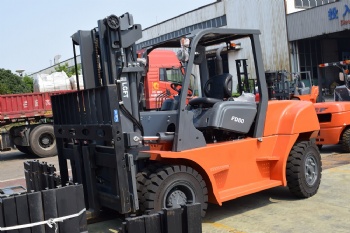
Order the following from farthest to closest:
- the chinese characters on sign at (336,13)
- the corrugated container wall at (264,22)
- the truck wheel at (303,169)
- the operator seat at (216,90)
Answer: the corrugated container wall at (264,22), the chinese characters on sign at (336,13), the truck wheel at (303,169), the operator seat at (216,90)

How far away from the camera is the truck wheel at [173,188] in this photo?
474 cm

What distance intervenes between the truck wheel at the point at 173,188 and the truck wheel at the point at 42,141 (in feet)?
31.5

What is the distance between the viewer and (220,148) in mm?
5211

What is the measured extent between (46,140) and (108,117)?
9897 millimetres

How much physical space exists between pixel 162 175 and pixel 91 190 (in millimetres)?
818

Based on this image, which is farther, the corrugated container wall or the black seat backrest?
the corrugated container wall

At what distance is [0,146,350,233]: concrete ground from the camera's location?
5.03 metres

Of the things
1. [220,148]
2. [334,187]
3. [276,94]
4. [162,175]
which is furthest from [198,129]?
[276,94]

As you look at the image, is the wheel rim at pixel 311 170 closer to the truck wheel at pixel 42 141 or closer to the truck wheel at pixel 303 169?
the truck wheel at pixel 303 169

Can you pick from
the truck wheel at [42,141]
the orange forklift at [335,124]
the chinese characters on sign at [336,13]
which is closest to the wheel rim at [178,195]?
the orange forklift at [335,124]

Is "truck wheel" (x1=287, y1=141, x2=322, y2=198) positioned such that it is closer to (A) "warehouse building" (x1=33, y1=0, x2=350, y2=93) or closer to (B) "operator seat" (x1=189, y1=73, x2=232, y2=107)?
(B) "operator seat" (x1=189, y1=73, x2=232, y2=107)

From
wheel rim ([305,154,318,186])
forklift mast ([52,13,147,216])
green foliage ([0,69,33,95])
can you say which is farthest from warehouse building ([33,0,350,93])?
forklift mast ([52,13,147,216])

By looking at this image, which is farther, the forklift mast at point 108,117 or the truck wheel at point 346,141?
the truck wheel at point 346,141

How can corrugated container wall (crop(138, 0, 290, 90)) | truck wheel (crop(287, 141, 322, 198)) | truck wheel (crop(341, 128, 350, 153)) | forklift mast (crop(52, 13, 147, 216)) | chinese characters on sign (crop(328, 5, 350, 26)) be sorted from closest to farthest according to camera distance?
forklift mast (crop(52, 13, 147, 216)), truck wheel (crop(287, 141, 322, 198)), truck wheel (crop(341, 128, 350, 153)), chinese characters on sign (crop(328, 5, 350, 26)), corrugated container wall (crop(138, 0, 290, 90))
